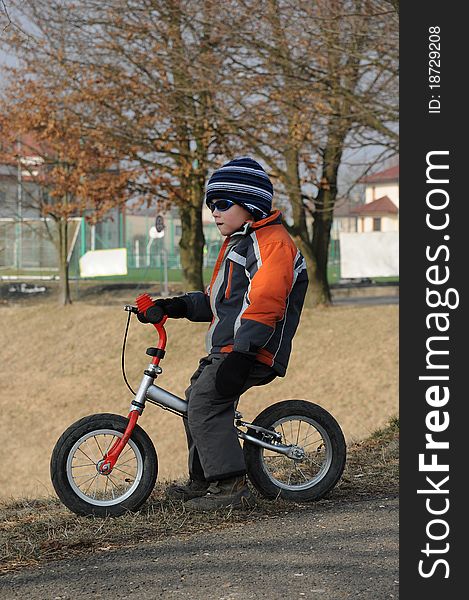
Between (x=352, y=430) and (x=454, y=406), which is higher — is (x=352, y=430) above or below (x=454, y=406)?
below

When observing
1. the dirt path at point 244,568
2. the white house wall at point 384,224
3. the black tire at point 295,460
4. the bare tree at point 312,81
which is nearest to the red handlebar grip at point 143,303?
the black tire at point 295,460

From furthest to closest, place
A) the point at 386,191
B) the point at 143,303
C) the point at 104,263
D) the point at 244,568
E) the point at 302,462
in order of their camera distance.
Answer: the point at 386,191 → the point at 104,263 → the point at 302,462 → the point at 143,303 → the point at 244,568

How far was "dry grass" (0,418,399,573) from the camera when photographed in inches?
197

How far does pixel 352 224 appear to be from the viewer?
67.0 metres

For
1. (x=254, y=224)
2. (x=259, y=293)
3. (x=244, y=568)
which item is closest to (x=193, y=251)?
(x=254, y=224)

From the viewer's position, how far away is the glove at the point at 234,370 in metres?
5.41

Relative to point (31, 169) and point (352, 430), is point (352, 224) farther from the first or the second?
point (352, 430)

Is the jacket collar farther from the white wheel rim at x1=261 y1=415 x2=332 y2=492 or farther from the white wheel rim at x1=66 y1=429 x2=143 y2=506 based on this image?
the white wheel rim at x1=66 y1=429 x2=143 y2=506

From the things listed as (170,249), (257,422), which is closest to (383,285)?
(170,249)

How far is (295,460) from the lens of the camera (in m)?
5.94

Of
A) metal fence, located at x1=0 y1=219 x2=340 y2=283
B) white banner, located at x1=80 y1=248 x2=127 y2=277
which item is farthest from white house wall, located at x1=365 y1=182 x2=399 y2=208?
white banner, located at x1=80 y1=248 x2=127 y2=277

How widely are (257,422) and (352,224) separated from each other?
61.7 meters

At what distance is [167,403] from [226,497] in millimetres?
578

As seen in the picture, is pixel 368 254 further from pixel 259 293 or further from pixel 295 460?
pixel 259 293
